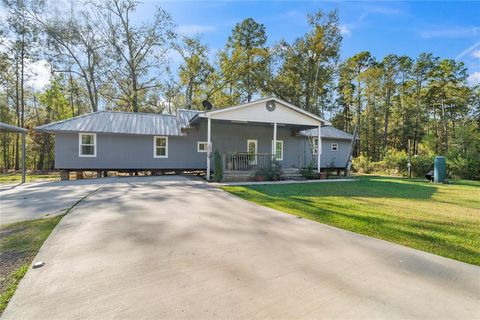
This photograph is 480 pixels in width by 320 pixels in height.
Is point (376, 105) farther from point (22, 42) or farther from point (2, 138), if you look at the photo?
point (2, 138)

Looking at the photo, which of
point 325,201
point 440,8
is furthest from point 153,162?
point 440,8

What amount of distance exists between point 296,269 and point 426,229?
324 cm

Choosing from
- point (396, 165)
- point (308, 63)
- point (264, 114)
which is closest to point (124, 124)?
point (264, 114)

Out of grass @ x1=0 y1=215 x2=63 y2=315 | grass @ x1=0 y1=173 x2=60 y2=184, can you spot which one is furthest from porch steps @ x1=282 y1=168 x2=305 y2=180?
grass @ x1=0 y1=173 x2=60 y2=184

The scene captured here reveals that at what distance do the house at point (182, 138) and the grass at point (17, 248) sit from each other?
8.40 metres

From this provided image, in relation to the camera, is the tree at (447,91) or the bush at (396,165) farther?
the tree at (447,91)

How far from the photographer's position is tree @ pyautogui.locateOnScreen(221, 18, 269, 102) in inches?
1035

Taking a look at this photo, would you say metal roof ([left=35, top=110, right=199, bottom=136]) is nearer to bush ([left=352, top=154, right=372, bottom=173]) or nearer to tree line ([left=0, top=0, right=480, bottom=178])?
tree line ([left=0, top=0, right=480, bottom=178])

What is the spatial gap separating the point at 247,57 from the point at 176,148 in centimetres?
1661

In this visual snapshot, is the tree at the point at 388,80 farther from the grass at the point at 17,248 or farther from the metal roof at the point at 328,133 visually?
the grass at the point at 17,248

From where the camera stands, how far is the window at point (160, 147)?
14.8 m

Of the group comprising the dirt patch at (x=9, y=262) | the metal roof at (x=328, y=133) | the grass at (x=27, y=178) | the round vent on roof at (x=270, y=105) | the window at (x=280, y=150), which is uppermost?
the round vent on roof at (x=270, y=105)

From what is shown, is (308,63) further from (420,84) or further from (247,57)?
(420,84)

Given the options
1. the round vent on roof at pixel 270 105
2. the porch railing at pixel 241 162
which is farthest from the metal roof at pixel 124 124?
the round vent on roof at pixel 270 105
